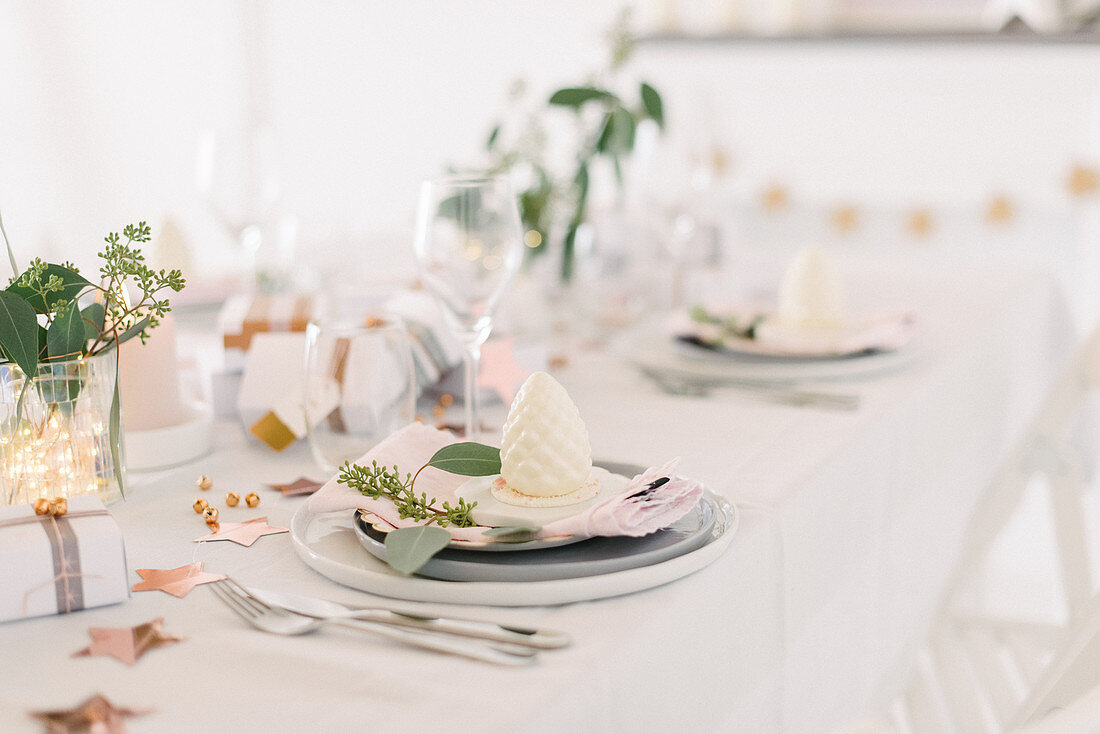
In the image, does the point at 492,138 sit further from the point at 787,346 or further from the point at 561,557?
the point at 561,557

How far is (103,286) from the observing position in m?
0.73

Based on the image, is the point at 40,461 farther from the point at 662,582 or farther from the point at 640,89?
the point at 640,89

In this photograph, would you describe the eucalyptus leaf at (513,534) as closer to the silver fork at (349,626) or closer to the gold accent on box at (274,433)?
the silver fork at (349,626)

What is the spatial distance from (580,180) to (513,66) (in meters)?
2.42

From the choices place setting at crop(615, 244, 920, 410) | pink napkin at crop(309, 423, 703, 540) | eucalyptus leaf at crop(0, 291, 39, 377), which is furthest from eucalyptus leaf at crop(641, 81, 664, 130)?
eucalyptus leaf at crop(0, 291, 39, 377)

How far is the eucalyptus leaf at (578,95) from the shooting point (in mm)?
1411

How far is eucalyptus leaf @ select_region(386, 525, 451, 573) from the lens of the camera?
22.3 inches

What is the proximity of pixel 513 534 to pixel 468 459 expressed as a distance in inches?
3.3

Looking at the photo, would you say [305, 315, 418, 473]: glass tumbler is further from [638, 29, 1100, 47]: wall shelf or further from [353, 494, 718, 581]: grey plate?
[638, 29, 1100, 47]: wall shelf

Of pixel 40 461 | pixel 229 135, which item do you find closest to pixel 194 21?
pixel 229 135

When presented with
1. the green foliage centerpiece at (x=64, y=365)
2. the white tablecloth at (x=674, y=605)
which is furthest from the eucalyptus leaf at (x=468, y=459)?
the green foliage centerpiece at (x=64, y=365)

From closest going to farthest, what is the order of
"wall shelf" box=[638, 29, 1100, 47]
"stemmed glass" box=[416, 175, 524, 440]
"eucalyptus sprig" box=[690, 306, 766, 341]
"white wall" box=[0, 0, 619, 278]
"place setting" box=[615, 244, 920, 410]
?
1. "stemmed glass" box=[416, 175, 524, 440]
2. "place setting" box=[615, 244, 920, 410]
3. "eucalyptus sprig" box=[690, 306, 766, 341]
4. "wall shelf" box=[638, 29, 1100, 47]
5. "white wall" box=[0, 0, 619, 278]

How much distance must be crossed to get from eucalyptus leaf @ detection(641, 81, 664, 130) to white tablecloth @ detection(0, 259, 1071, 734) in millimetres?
→ 427

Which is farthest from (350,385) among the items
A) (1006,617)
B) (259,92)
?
(259,92)
